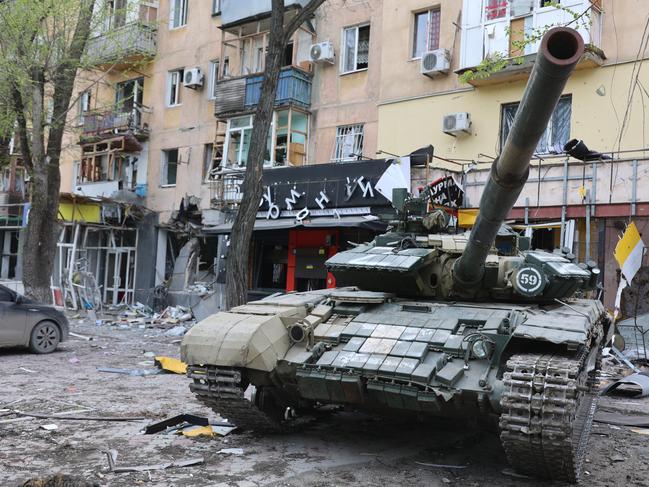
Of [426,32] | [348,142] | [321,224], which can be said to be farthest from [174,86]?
[321,224]

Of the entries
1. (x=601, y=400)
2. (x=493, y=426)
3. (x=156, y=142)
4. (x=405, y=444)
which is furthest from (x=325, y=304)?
(x=156, y=142)

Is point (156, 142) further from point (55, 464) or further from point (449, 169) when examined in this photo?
point (55, 464)

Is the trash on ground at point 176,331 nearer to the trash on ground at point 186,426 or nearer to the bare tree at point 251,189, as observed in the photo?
the bare tree at point 251,189

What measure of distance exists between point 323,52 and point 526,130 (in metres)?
15.8

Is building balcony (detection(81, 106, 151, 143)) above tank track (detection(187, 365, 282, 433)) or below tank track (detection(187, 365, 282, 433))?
above

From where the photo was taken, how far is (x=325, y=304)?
7.03 metres

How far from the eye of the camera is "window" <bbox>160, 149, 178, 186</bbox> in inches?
949

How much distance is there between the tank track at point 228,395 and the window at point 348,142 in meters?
12.9

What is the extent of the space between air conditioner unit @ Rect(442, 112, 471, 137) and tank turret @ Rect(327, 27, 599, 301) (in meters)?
8.57

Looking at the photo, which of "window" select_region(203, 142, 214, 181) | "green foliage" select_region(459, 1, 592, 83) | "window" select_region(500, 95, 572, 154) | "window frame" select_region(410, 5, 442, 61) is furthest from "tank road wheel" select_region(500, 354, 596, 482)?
"window" select_region(203, 142, 214, 181)

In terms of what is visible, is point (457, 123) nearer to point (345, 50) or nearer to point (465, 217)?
point (465, 217)

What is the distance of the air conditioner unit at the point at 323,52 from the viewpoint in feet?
63.5

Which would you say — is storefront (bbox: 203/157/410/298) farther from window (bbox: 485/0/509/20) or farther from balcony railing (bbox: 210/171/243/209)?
window (bbox: 485/0/509/20)

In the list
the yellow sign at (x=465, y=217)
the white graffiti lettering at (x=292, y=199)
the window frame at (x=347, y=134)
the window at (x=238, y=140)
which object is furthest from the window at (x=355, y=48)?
the yellow sign at (x=465, y=217)
